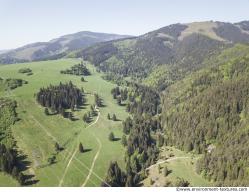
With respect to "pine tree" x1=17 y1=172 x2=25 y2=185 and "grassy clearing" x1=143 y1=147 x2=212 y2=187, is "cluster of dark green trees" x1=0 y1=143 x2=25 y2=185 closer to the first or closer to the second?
→ "pine tree" x1=17 y1=172 x2=25 y2=185

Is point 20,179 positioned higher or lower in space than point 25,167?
lower

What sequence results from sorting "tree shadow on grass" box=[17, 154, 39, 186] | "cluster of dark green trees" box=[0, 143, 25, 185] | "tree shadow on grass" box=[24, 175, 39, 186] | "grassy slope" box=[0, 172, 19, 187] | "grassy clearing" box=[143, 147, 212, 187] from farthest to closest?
"grassy clearing" box=[143, 147, 212, 187], "tree shadow on grass" box=[17, 154, 39, 186], "cluster of dark green trees" box=[0, 143, 25, 185], "tree shadow on grass" box=[24, 175, 39, 186], "grassy slope" box=[0, 172, 19, 187]

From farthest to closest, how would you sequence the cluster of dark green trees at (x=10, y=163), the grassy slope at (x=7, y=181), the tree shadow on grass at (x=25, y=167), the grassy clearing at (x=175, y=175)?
the grassy clearing at (x=175, y=175) < the tree shadow on grass at (x=25, y=167) < the cluster of dark green trees at (x=10, y=163) < the grassy slope at (x=7, y=181)

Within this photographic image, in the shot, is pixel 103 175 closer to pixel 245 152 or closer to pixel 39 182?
pixel 39 182

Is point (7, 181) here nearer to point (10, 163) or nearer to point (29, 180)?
point (29, 180)

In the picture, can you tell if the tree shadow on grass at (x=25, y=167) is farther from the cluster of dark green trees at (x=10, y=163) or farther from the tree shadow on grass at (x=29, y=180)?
the cluster of dark green trees at (x=10, y=163)

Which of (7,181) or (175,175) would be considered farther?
(175,175)

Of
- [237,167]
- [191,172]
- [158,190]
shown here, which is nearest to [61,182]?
[191,172]

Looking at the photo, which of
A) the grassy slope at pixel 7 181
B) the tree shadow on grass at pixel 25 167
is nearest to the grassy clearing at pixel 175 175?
the tree shadow on grass at pixel 25 167

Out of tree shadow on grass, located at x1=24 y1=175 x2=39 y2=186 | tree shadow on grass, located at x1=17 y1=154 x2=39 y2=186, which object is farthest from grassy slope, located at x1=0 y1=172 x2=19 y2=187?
tree shadow on grass, located at x1=17 y1=154 x2=39 y2=186

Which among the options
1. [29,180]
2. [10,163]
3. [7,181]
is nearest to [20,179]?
[29,180]

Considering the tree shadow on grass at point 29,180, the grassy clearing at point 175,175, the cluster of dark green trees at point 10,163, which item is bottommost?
the grassy clearing at point 175,175
